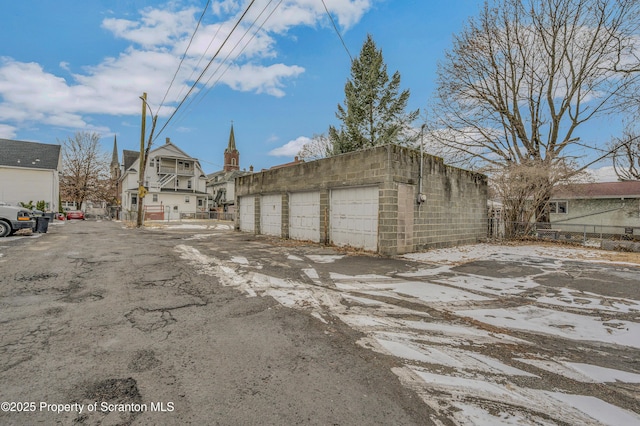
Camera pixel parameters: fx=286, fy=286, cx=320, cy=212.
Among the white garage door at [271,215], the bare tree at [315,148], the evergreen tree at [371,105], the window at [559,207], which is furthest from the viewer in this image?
the bare tree at [315,148]

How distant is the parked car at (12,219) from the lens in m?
11.3

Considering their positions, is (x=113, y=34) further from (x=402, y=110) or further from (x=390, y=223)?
(x=402, y=110)

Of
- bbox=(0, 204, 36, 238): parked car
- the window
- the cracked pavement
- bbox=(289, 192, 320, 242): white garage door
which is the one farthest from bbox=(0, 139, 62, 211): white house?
the window

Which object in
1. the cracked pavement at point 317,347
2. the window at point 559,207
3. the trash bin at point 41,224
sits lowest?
the cracked pavement at point 317,347

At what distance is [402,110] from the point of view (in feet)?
82.7

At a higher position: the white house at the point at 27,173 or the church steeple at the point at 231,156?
the church steeple at the point at 231,156

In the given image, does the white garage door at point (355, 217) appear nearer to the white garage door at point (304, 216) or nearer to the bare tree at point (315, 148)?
the white garage door at point (304, 216)

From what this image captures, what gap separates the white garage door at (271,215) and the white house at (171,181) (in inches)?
891

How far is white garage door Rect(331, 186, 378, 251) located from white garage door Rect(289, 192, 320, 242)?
923mm

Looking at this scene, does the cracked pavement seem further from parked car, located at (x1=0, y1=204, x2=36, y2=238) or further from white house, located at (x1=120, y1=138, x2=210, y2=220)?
white house, located at (x1=120, y1=138, x2=210, y2=220)

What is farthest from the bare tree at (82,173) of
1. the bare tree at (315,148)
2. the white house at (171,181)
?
the bare tree at (315,148)

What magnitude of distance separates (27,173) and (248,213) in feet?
83.4

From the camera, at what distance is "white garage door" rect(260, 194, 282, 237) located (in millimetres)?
13930

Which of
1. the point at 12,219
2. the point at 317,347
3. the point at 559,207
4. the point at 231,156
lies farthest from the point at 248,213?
the point at 231,156
